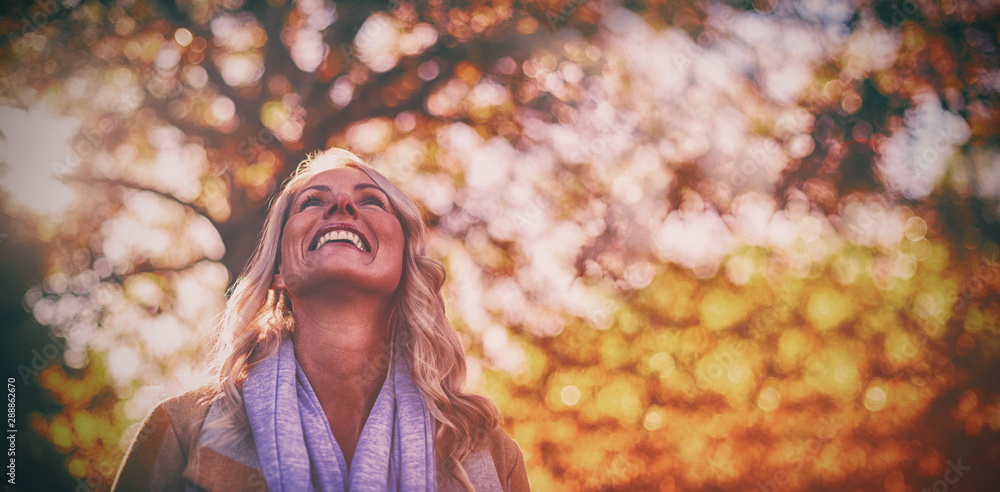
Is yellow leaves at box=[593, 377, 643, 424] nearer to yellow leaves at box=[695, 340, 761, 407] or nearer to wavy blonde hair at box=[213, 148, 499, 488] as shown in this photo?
yellow leaves at box=[695, 340, 761, 407]

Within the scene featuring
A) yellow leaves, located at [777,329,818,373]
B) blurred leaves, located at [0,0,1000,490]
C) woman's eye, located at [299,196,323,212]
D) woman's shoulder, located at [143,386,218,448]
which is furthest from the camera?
yellow leaves, located at [777,329,818,373]

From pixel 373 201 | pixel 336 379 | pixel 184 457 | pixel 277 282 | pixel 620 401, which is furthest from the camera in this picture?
pixel 620 401

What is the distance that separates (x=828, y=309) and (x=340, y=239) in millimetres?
9598

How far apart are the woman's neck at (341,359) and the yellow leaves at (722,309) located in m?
7.91

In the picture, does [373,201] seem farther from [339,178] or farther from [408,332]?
[408,332]

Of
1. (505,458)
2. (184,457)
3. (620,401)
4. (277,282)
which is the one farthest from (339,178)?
(620,401)

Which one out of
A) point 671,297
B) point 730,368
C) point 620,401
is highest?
point 671,297

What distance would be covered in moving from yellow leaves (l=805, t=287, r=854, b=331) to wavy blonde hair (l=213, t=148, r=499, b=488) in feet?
28.5

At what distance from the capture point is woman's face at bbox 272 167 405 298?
8.57ft

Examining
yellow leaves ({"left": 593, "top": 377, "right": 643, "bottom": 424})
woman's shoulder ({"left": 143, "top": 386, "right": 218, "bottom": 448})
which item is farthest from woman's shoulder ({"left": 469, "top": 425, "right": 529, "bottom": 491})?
yellow leaves ({"left": 593, "top": 377, "right": 643, "bottom": 424})

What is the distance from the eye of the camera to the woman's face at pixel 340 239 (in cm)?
261

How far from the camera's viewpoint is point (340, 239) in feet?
8.98

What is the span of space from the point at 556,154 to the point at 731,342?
4.93 meters

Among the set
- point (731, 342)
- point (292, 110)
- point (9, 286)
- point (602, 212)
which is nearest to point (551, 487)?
point (731, 342)
